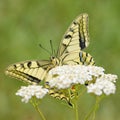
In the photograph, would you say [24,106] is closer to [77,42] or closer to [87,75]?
[77,42]

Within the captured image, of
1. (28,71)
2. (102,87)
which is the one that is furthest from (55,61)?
(102,87)

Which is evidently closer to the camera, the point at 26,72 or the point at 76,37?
the point at 26,72

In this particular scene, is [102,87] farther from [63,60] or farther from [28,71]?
[63,60]

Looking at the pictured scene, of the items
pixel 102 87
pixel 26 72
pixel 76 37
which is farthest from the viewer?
pixel 76 37

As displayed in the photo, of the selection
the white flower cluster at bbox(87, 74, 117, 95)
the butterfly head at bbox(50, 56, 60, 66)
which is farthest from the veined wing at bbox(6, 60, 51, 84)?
the white flower cluster at bbox(87, 74, 117, 95)

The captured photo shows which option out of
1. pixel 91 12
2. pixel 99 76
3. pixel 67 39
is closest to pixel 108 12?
pixel 91 12
